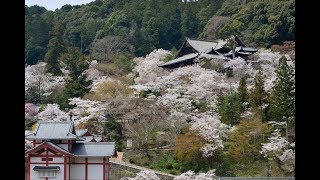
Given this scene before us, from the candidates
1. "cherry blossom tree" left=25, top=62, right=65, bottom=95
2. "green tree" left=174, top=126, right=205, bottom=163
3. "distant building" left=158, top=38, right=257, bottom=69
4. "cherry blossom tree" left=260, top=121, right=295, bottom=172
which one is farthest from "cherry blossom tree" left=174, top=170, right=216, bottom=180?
"distant building" left=158, top=38, right=257, bottom=69

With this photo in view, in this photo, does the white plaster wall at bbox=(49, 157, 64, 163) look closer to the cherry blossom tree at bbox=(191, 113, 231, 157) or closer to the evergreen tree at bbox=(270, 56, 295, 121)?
the cherry blossom tree at bbox=(191, 113, 231, 157)

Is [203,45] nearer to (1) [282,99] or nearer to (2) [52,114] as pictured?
(1) [282,99]

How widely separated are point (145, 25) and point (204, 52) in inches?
77.3

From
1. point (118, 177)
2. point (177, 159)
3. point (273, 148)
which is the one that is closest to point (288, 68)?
point (273, 148)

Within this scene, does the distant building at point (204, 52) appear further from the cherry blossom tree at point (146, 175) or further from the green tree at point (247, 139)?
the cherry blossom tree at point (146, 175)

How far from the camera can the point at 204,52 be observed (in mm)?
11680

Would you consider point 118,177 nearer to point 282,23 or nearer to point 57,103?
point 57,103

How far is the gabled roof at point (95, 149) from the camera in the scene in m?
7.12

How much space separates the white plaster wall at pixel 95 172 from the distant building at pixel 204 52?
452cm

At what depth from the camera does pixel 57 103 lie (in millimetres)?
10211
